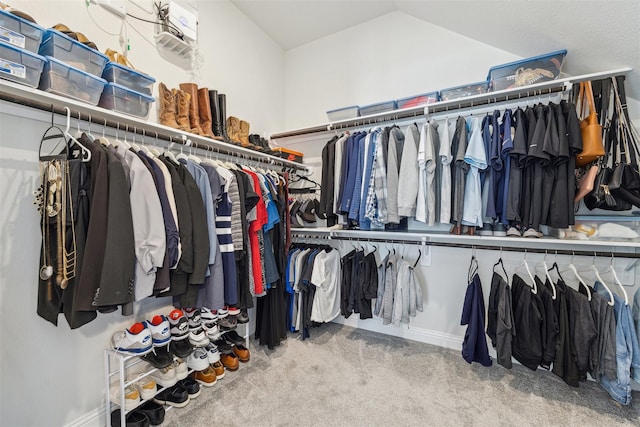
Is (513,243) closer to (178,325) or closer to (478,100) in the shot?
(478,100)

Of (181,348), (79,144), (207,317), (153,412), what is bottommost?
(153,412)

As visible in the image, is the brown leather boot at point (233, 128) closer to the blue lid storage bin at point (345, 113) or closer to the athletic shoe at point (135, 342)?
the blue lid storage bin at point (345, 113)

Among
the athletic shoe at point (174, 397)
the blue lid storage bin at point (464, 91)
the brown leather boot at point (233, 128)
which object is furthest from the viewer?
the brown leather boot at point (233, 128)

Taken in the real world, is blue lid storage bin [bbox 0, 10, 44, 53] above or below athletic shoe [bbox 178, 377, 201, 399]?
above

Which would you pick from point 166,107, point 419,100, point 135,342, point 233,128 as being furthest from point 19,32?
point 419,100

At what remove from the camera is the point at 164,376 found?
5.03 feet

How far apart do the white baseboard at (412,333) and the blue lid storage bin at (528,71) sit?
209 cm

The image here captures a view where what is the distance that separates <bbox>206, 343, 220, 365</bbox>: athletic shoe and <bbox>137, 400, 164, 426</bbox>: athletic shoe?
0.35m

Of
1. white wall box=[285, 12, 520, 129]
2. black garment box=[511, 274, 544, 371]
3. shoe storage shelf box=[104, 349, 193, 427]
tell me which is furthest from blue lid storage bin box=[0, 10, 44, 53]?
black garment box=[511, 274, 544, 371]

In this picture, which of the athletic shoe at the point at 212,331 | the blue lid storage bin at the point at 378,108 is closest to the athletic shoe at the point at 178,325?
the athletic shoe at the point at 212,331

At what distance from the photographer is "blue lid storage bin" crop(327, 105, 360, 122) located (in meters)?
2.43

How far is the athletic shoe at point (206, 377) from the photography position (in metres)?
1.75

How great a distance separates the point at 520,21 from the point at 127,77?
250 centimetres

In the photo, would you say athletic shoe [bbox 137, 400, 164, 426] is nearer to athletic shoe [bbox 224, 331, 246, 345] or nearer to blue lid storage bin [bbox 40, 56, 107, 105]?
athletic shoe [bbox 224, 331, 246, 345]
